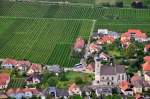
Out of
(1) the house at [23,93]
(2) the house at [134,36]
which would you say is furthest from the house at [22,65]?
(2) the house at [134,36]

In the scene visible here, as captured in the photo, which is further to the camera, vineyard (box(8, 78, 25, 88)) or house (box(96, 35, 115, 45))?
house (box(96, 35, 115, 45))

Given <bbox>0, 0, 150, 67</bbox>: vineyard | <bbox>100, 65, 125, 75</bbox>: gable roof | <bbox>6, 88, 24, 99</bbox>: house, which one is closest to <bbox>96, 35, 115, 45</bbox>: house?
<bbox>0, 0, 150, 67</bbox>: vineyard

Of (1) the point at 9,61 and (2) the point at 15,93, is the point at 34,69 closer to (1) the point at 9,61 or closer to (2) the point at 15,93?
(1) the point at 9,61

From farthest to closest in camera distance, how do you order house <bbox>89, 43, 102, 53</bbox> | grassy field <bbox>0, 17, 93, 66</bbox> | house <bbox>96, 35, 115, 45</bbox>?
house <bbox>96, 35, 115, 45</bbox> → house <bbox>89, 43, 102, 53</bbox> → grassy field <bbox>0, 17, 93, 66</bbox>

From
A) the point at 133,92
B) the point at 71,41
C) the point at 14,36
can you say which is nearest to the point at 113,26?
the point at 71,41

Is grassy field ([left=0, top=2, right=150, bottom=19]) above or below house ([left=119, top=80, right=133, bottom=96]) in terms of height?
above

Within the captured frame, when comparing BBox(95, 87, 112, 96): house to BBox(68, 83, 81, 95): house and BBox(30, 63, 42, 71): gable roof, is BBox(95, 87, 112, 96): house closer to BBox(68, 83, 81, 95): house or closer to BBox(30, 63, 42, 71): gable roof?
BBox(68, 83, 81, 95): house
